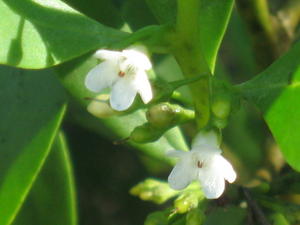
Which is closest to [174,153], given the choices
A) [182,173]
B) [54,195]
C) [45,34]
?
[182,173]

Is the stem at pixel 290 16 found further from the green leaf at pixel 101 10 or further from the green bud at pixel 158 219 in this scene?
the green bud at pixel 158 219

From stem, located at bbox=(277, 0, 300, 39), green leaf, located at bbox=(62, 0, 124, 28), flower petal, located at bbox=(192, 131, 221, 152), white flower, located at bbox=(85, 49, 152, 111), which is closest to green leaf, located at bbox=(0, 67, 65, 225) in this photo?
green leaf, located at bbox=(62, 0, 124, 28)

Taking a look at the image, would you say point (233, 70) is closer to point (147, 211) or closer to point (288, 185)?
point (147, 211)

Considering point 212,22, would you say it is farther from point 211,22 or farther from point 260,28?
point 260,28

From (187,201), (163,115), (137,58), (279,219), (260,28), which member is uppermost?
(260,28)

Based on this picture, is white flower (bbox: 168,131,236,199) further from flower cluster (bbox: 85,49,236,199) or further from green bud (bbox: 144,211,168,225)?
green bud (bbox: 144,211,168,225)

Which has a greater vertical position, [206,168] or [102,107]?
[102,107]

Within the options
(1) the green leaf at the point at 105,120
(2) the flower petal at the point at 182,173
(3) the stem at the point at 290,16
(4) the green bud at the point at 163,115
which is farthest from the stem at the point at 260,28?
(2) the flower petal at the point at 182,173

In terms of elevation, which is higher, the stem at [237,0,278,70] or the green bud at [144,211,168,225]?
the stem at [237,0,278,70]
